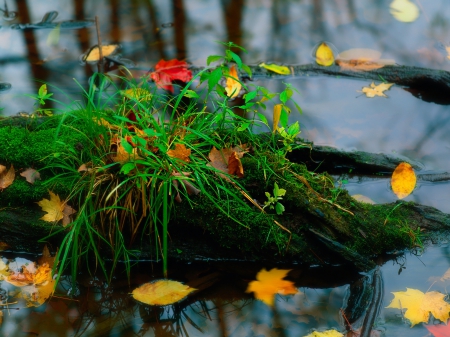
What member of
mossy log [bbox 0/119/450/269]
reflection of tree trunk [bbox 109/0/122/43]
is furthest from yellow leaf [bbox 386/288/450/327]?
reflection of tree trunk [bbox 109/0/122/43]

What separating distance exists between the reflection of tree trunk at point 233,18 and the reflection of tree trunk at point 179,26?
406 millimetres

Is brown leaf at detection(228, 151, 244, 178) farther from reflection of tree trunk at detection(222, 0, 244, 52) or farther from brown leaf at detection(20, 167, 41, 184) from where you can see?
reflection of tree trunk at detection(222, 0, 244, 52)

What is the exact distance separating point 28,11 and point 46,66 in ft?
3.33

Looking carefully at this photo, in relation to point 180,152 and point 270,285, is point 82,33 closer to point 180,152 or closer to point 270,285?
point 180,152

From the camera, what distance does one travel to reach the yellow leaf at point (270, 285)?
2.41 meters

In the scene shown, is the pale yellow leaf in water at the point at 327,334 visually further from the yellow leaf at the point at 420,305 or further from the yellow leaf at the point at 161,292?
the yellow leaf at the point at 161,292

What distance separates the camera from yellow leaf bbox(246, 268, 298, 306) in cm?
241

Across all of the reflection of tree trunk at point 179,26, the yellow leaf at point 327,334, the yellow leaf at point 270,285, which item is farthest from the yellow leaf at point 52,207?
the reflection of tree trunk at point 179,26

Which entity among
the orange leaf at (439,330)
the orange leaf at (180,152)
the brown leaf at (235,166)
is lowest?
the orange leaf at (439,330)

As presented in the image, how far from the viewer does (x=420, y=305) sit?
2322 mm

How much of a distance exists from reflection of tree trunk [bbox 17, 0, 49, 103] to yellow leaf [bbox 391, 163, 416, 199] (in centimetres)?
242

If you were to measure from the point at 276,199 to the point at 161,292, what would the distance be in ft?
2.33

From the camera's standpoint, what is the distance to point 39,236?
2.54m

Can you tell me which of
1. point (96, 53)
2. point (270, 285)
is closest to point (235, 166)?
point (270, 285)
